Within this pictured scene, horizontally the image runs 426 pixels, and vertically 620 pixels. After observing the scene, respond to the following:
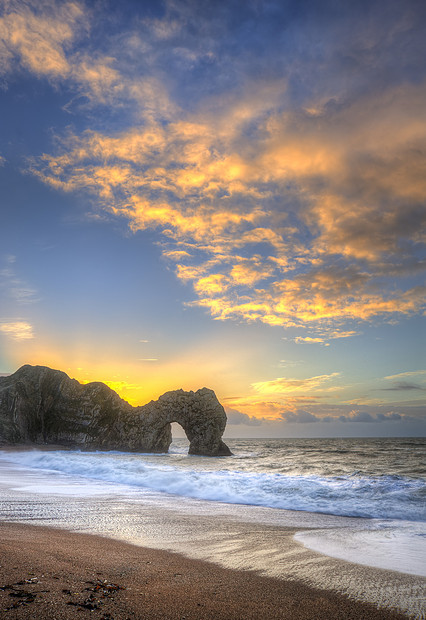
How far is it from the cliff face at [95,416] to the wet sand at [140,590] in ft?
117

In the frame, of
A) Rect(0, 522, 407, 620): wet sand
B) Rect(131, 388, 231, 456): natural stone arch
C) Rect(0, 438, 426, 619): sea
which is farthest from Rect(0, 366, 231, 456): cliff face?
Rect(0, 522, 407, 620): wet sand

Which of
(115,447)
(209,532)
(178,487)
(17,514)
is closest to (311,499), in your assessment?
(178,487)

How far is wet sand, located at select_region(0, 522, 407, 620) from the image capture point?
232 cm

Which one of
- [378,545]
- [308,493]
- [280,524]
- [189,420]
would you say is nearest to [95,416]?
[189,420]

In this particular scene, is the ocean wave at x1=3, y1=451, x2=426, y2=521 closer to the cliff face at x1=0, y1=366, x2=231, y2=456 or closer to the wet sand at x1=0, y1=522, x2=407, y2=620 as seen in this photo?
the wet sand at x1=0, y1=522, x2=407, y2=620

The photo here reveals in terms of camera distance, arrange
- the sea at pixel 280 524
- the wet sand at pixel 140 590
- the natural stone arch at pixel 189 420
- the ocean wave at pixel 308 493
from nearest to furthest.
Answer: the wet sand at pixel 140 590 < the sea at pixel 280 524 < the ocean wave at pixel 308 493 < the natural stone arch at pixel 189 420

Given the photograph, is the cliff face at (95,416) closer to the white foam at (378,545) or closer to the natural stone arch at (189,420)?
the natural stone arch at (189,420)

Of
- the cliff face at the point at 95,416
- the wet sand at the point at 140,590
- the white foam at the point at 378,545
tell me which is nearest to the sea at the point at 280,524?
the white foam at the point at 378,545

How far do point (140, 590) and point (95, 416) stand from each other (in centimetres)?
4506

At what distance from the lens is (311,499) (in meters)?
10.1

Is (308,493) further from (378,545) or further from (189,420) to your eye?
(189,420)

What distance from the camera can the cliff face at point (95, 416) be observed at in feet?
129

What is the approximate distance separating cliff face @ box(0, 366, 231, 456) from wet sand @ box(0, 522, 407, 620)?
3568 centimetres

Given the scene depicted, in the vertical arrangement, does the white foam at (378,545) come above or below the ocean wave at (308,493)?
above
